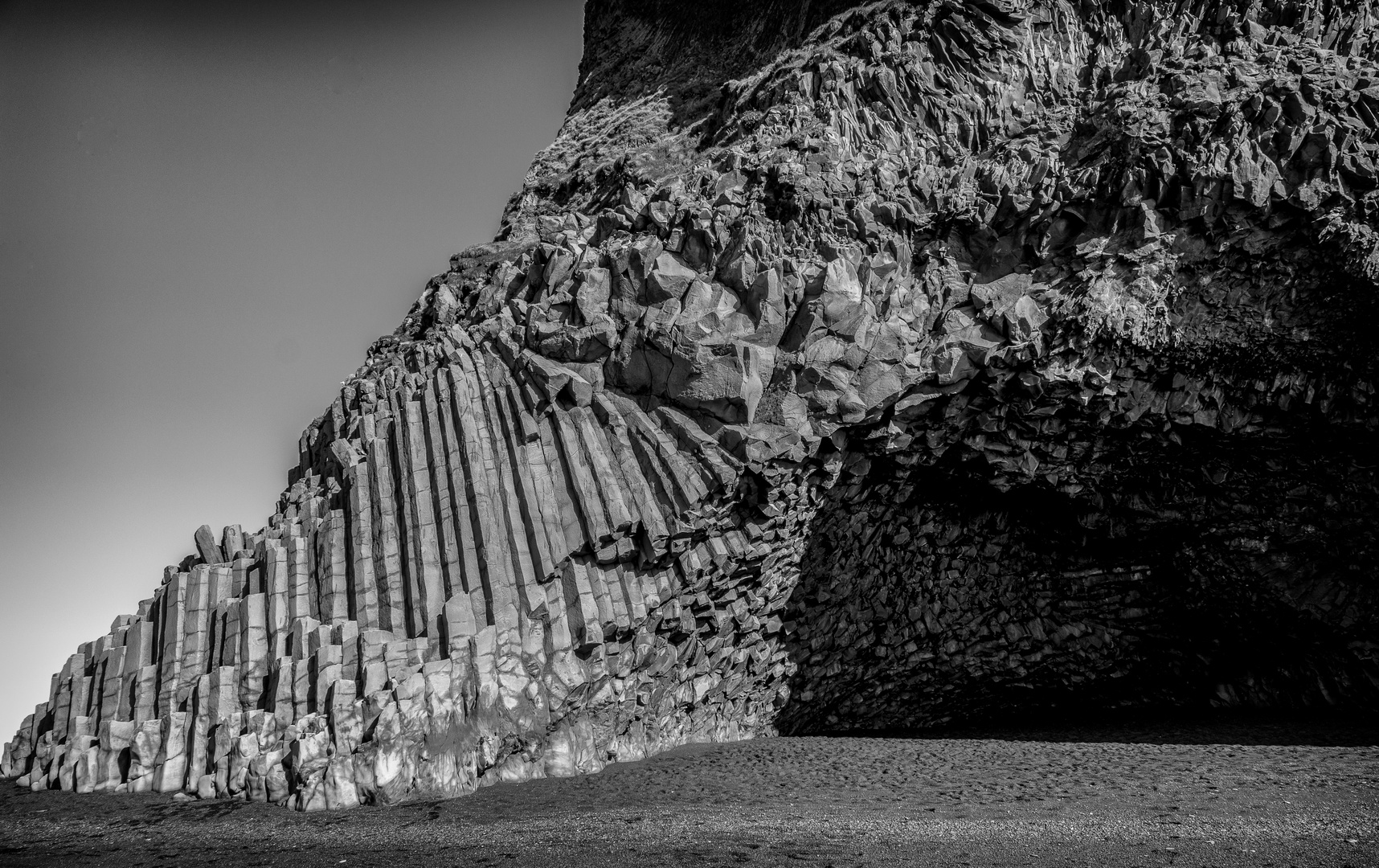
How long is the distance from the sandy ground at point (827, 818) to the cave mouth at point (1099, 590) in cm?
280

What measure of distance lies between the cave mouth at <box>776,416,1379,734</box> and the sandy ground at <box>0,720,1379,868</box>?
2799 millimetres

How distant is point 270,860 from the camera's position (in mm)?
5957

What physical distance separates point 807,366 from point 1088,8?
22.2 feet

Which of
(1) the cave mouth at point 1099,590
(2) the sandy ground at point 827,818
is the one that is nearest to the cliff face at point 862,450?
(1) the cave mouth at point 1099,590

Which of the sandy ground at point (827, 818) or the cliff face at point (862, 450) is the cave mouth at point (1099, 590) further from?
the sandy ground at point (827, 818)

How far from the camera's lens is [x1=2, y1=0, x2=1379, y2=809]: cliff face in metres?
9.03

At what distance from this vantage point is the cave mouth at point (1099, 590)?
11.7 metres

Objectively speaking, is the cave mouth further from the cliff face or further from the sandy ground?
the sandy ground

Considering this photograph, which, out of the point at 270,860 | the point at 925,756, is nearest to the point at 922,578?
the point at 925,756

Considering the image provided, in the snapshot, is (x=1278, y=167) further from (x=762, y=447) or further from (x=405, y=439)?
(x=405, y=439)

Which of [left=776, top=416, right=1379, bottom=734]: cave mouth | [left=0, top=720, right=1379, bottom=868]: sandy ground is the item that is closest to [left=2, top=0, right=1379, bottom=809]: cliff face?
[left=776, top=416, right=1379, bottom=734]: cave mouth

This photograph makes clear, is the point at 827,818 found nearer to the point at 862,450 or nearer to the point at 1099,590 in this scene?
the point at 862,450

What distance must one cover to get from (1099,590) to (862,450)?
4.53 meters

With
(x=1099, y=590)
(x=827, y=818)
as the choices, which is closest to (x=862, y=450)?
(x=1099, y=590)
